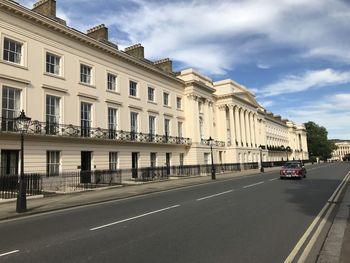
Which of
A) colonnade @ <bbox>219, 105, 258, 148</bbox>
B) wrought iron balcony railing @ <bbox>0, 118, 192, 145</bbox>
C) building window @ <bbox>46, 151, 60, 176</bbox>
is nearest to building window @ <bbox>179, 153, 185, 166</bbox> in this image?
wrought iron balcony railing @ <bbox>0, 118, 192, 145</bbox>

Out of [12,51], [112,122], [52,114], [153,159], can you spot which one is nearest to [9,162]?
[52,114]

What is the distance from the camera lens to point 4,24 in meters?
23.8

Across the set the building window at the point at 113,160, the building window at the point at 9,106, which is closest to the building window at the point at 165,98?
the building window at the point at 113,160

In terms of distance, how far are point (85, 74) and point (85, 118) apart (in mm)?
4024

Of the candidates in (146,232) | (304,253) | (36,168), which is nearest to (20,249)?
(146,232)

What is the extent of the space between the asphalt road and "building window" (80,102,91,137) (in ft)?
57.0

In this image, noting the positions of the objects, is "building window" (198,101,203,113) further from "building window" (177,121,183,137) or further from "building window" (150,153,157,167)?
"building window" (150,153,157,167)

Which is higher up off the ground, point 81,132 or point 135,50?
point 135,50

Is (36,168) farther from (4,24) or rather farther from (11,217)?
(11,217)

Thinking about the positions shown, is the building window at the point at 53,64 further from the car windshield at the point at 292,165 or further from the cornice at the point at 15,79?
the car windshield at the point at 292,165

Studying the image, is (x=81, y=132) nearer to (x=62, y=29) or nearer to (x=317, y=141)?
(x=62, y=29)

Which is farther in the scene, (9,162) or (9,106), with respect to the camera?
(9,106)

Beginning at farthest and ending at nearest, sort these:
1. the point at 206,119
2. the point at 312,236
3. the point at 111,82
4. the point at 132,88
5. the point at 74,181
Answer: the point at 206,119
the point at 132,88
the point at 111,82
the point at 74,181
the point at 312,236

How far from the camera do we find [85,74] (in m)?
31.0
